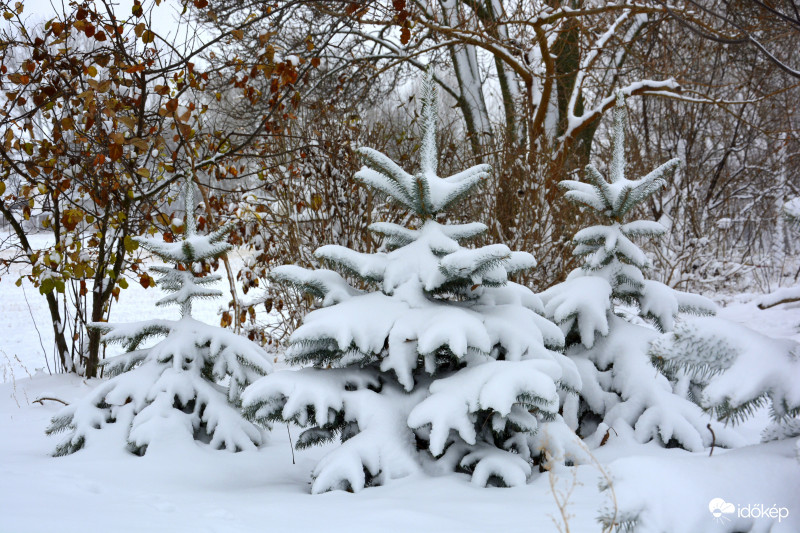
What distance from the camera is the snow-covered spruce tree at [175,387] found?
346 centimetres

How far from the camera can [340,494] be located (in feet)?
8.79

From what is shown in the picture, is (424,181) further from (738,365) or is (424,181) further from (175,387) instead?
(738,365)

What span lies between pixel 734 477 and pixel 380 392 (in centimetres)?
192

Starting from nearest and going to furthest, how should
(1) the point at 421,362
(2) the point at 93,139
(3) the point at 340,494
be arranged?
1. (3) the point at 340,494
2. (1) the point at 421,362
3. (2) the point at 93,139

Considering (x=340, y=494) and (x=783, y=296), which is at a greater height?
(x=783, y=296)

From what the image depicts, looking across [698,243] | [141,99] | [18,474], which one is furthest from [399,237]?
[698,243]

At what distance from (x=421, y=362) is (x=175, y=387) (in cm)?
148

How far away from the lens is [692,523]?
1.49 metres

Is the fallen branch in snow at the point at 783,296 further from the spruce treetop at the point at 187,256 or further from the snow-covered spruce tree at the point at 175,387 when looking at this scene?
the spruce treetop at the point at 187,256

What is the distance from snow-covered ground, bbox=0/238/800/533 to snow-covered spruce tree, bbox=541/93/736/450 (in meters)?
0.23

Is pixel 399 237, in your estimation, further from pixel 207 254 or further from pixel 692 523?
pixel 692 523

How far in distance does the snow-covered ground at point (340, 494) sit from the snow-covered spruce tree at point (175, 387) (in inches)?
5.5

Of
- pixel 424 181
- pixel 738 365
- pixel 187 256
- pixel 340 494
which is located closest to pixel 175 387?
pixel 187 256

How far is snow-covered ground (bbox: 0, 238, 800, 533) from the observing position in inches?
60.6
